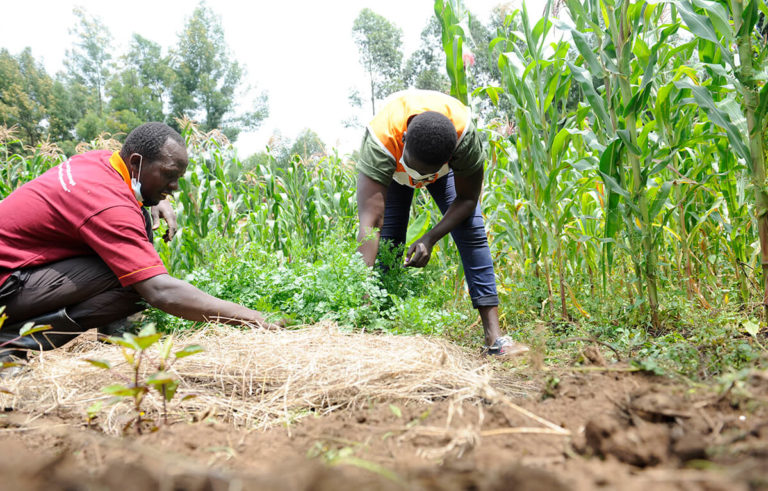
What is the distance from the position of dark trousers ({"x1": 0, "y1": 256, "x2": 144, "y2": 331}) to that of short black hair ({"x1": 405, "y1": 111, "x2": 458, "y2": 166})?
1.91 metres

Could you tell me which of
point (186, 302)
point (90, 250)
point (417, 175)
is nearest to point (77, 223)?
point (90, 250)

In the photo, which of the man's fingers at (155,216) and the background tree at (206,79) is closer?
the man's fingers at (155,216)

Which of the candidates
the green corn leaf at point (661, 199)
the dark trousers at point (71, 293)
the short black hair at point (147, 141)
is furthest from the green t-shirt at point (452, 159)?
the dark trousers at point (71, 293)

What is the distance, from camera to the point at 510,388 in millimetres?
2176

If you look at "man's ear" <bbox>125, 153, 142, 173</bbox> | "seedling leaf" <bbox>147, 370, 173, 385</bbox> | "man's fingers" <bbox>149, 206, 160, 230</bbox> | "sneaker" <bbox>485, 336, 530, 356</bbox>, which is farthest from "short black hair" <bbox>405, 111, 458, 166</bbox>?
"man's fingers" <bbox>149, 206, 160, 230</bbox>

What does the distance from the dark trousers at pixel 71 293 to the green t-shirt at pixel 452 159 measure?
1659 mm

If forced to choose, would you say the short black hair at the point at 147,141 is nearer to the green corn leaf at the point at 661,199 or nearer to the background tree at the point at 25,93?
the green corn leaf at the point at 661,199

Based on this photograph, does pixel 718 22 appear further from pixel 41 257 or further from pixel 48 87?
pixel 48 87

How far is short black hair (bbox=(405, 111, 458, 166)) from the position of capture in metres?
2.55

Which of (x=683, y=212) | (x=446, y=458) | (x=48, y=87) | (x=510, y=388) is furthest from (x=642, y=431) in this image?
(x=48, y=87)

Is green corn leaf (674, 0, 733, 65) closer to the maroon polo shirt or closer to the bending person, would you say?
the bending person

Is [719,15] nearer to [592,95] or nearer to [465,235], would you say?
[592,95]

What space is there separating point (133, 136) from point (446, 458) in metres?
2.62

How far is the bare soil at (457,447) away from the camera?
709 millimetres
